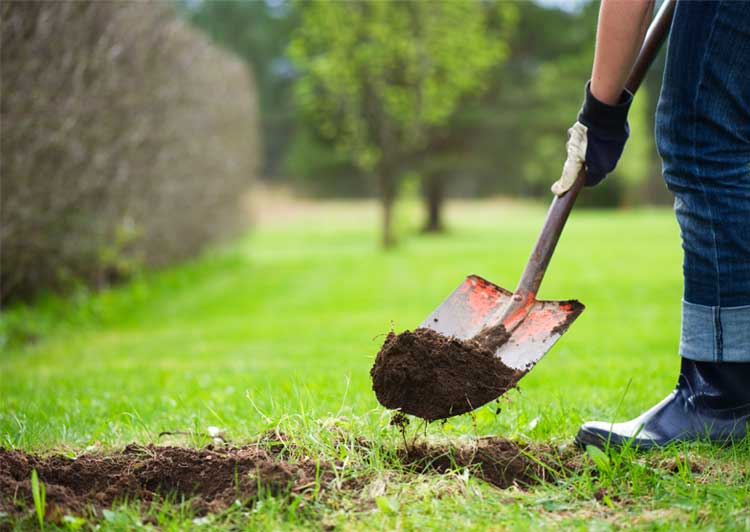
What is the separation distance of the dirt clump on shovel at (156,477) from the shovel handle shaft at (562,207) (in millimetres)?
987

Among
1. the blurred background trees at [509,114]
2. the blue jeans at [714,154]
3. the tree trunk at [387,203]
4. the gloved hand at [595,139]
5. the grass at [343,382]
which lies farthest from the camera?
the blurred background trees at [509,114]

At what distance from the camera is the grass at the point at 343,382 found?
2.08m

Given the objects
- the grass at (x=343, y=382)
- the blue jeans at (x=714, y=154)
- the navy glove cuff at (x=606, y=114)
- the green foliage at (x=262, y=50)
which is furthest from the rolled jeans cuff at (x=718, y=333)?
the green foliage at (x=262, y=50)

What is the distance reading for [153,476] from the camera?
7.62 feet

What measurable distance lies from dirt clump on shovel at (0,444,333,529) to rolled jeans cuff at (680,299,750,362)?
118 centimetres

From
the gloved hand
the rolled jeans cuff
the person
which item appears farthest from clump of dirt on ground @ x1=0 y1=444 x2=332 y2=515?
the gloved hand

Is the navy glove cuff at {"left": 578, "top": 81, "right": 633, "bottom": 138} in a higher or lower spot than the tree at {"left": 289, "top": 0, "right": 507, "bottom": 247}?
lower

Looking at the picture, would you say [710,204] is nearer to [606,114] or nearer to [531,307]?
[606,114]

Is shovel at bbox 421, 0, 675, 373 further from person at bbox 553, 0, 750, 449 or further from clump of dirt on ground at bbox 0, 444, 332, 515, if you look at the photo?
clump of dirt on ground at bbox 0, 444, 332, 515

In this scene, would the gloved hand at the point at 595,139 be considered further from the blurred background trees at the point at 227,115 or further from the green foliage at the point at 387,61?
the green foliage at the point at 387,61

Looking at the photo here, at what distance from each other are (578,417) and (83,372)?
3944mm

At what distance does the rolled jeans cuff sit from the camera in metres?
2.39

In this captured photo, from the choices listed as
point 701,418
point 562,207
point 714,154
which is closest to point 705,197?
point 714,154

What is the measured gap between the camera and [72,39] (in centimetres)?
730
